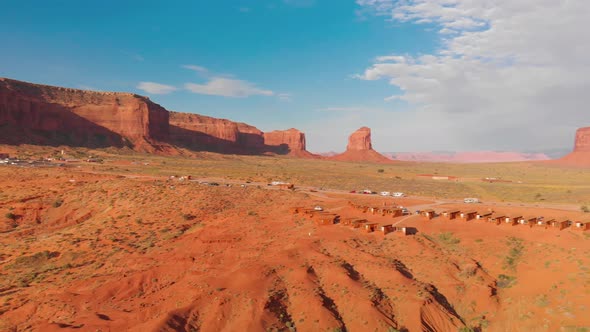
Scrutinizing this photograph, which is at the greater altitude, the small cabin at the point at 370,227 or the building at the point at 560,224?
the building at the point at 560,224

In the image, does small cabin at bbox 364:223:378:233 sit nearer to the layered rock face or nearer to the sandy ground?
the sandy ground

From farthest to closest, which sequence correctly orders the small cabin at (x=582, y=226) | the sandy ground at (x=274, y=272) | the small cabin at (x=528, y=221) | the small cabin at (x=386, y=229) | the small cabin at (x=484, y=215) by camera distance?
the small cabin at (x=484, y=215)
the small cabin at (x=528, y=221)
the small cabin at (x=386, y=229)
the small cabin at (x=582, y=226)
the sandy ground at (x=274, y=272)

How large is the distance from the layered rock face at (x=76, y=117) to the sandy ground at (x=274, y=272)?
8835cm

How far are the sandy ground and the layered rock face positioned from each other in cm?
8835

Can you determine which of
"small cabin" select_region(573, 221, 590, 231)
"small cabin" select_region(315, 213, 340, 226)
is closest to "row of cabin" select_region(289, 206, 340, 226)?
"small cabin" select_region(315, 213, 340, 226)

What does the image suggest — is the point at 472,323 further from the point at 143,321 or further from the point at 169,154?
the point at 169,154

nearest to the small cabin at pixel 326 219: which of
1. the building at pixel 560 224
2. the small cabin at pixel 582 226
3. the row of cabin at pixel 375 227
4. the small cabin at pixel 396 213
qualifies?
the row of cabin at pixel 375 227

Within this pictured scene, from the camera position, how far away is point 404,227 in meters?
35.8

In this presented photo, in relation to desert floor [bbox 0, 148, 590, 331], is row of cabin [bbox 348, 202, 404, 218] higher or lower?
higher

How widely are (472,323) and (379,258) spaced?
819cm

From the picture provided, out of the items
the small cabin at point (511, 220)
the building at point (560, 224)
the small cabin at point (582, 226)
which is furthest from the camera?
the small cabin at point (511, 220)

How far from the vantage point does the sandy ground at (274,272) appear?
21.1 metres

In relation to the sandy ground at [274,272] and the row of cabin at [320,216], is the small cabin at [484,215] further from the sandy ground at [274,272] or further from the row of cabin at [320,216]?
the row of cabin at [320,216]

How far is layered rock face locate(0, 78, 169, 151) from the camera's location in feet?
371
